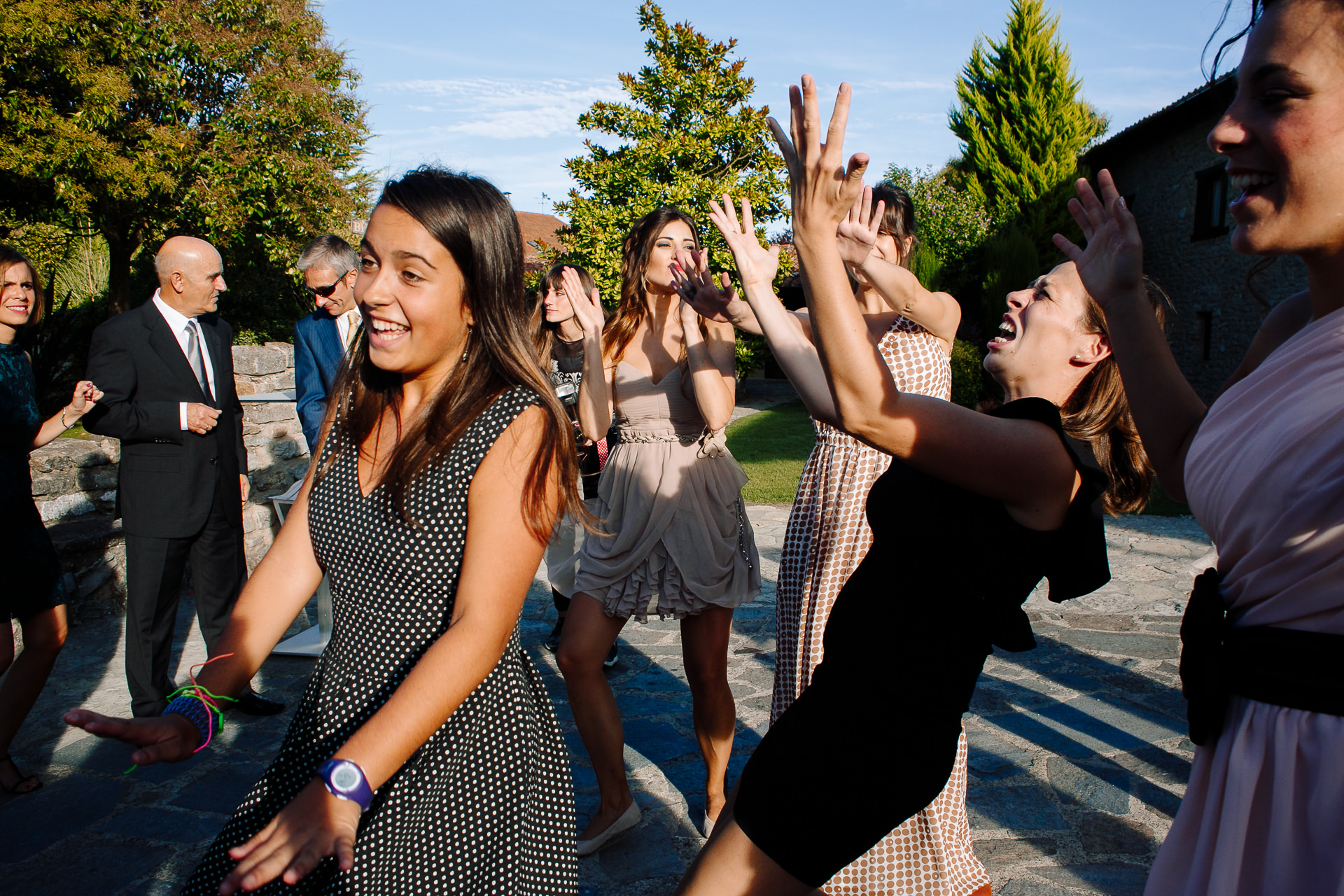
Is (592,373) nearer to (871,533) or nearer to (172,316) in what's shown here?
(871,533)

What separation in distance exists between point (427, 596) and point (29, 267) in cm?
361

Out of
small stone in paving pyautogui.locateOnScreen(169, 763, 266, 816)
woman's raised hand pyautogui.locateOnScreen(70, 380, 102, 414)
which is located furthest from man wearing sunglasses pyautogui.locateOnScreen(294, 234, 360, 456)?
small stone in paving pyautogui.locateOnScreen(169, 763, 266, 816)

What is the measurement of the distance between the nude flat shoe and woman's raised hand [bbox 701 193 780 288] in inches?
90.2

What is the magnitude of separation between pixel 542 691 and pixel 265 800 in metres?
0.63

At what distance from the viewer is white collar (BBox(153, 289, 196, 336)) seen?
4605 mm

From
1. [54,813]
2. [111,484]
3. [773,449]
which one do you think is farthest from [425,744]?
[773,449]

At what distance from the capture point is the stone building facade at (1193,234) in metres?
17.8

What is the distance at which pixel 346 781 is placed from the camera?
1454 millimetres

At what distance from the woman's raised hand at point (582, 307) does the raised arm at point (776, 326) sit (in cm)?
132

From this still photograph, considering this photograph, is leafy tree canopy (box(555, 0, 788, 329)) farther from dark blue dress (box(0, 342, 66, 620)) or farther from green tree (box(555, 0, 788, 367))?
dark blue dress (box(0, 342, 66, 620))

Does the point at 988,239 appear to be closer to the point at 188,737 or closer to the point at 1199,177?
the point at 1199,177

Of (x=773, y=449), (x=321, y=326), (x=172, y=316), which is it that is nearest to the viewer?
(x=172, y=316)

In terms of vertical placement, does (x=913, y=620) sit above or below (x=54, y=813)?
above

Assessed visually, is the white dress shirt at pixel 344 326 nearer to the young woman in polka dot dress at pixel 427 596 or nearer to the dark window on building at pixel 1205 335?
the young woman in polka dot dress at pixel 427 596
